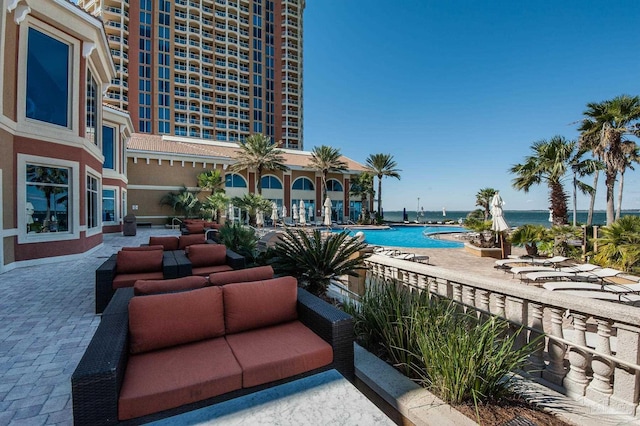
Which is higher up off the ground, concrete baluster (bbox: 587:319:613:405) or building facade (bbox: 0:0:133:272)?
building facade (bbox: 0:0:133:272)

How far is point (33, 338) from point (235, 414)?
3476 millimetres

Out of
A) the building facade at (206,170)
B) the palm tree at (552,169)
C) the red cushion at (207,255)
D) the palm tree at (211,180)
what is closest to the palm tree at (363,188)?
the building facade at (206,170)

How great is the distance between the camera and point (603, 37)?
11.4 metres

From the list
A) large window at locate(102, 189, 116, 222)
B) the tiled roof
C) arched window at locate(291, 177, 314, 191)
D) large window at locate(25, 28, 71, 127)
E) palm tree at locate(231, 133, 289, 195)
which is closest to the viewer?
large window at locate(25, 28, 71, 127)


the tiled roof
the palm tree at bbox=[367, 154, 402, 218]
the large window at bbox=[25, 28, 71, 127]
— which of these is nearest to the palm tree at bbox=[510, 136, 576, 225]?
the palm tree at bbox=[367, 154, 402, 218]

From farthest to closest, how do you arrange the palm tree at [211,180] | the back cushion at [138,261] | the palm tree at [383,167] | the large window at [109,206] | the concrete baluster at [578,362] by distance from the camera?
the palm tree at [383,167] < the palm tree at [211,180] < the large window at [109,206] < the back cushion at [138,261] < the concrete baluster at [578,362]

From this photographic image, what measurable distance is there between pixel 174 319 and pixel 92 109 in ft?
42.1

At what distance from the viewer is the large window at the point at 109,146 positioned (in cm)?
1491

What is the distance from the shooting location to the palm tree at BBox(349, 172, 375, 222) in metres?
34.2

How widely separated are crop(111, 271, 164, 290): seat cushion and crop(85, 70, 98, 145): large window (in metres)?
8.36

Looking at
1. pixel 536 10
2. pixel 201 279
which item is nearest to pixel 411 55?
pixel 536 10

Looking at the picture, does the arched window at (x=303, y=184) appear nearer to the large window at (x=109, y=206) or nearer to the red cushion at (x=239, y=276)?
the large window at (x=109, y=206)

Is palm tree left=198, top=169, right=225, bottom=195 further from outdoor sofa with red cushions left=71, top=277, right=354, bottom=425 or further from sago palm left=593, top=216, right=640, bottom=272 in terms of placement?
sago palm left=593, top=216, right=640, bottom=272

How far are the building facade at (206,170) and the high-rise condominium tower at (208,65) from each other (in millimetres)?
11936
